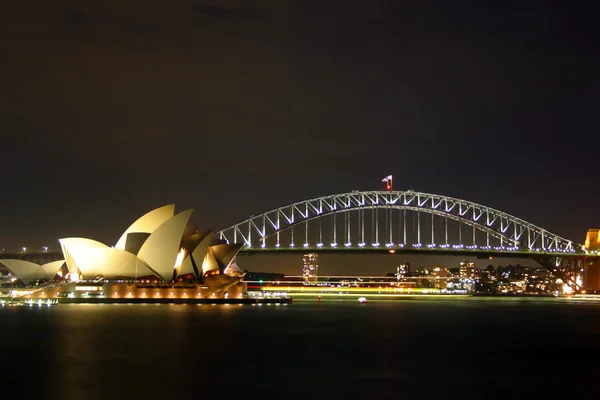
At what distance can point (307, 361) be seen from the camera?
1470 inches

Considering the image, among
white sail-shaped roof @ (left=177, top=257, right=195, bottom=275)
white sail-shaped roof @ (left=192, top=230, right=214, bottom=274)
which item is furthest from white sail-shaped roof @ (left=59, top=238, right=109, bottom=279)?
white sail-shaped roof @ (left=192, top=230, right=214, bottom=274)

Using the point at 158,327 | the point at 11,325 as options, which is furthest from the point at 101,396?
the point at 11,325

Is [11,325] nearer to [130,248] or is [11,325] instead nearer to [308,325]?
[308,325]

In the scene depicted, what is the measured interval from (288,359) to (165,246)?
45.9m

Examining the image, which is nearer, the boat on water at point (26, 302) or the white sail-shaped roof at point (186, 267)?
the boat on water at point (26, 302)

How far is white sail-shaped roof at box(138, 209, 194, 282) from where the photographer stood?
259 feet

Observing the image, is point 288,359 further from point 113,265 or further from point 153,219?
point 113,265

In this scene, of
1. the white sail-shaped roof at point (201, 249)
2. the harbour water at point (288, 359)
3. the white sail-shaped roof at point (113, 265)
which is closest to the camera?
the harbour water at point (288, 359)

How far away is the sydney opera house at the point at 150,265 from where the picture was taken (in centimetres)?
8212

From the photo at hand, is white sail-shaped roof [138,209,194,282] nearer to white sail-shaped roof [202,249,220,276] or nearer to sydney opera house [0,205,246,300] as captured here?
sydney opera house [0,205,246,300]

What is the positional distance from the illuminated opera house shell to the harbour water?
20.4m

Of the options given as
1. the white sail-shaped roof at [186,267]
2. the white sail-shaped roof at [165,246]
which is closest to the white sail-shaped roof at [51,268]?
the white sail-shaped roof at [186,267]

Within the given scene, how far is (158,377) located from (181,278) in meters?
56.7

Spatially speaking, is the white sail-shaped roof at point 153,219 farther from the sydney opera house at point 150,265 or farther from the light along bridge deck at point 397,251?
the light along bridge deck at point 397,251
